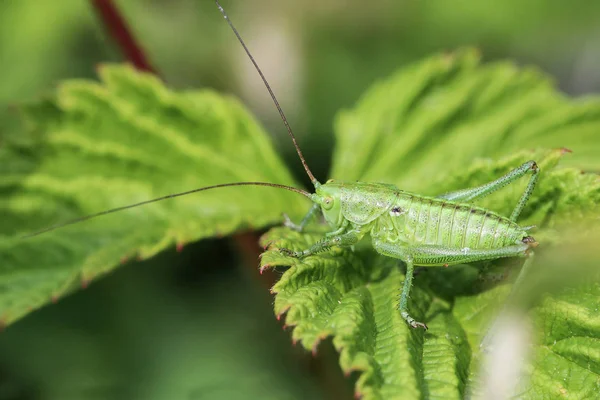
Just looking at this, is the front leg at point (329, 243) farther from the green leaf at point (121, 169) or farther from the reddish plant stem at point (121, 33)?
the reddish plant stem at point (121, 33)

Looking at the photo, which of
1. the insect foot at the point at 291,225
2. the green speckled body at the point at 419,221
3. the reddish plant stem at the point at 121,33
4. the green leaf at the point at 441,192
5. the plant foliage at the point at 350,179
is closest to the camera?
the green leaf at the point at 441,192

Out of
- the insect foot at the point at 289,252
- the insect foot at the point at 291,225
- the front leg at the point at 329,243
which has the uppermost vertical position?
the insect foot at the point at 291,225

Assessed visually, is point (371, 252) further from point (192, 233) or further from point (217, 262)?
point (217, 262)

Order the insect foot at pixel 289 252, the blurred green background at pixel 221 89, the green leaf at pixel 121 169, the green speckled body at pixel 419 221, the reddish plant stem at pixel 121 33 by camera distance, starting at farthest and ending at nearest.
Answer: the blurred green background at pixel 221 89 < the reddish plant stem at pixel 121 33 < the green leaf at pixel 121 169 < the green speckled body at pixel 419 221 < the insect foot at pixel 289 252

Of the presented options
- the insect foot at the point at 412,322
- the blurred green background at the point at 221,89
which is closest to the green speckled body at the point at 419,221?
the insect foot at the point at 412,322

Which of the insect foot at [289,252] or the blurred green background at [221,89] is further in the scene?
the blurred green background at [221,89]

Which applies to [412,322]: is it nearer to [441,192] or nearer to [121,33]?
[441,192]

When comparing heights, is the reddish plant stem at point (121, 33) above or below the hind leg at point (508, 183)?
above
